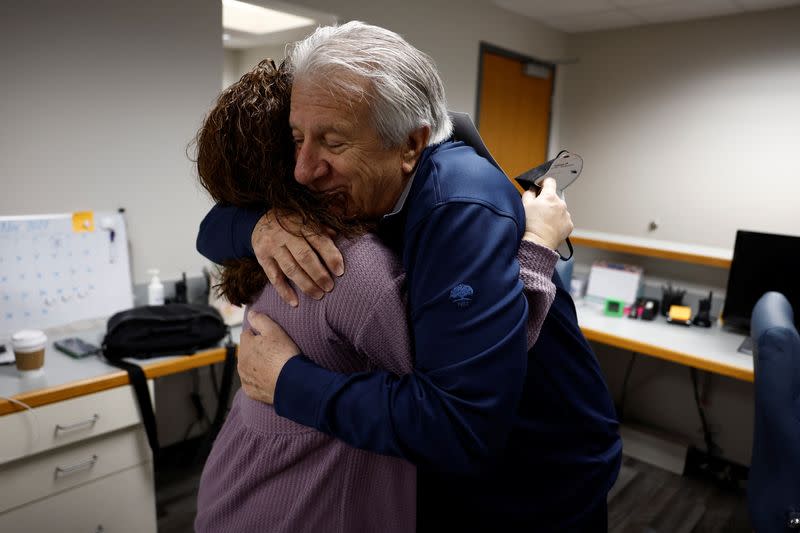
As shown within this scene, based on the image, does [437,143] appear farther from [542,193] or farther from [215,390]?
[215,390]

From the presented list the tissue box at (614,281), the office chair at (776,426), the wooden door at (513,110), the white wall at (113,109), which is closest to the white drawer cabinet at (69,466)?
the white wall at (113,109)

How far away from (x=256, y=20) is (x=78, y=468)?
13.6ft

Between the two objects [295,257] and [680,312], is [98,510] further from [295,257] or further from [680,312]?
[680,312]

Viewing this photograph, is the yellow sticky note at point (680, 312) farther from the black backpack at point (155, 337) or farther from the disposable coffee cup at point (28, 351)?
the disposable coffee cup at point (28, 351)

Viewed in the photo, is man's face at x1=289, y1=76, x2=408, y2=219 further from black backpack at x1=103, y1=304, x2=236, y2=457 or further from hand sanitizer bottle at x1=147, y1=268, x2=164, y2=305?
hand sanitizer bottle at x1=147, y1=268, x2=164, y2=305

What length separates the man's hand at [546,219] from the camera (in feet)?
2.60

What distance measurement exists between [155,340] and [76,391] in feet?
1.06

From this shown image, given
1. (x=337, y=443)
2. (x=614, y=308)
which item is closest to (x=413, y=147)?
(x=337, y=443)

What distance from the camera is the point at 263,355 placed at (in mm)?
797

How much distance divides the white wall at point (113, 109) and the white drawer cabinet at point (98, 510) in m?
0.93

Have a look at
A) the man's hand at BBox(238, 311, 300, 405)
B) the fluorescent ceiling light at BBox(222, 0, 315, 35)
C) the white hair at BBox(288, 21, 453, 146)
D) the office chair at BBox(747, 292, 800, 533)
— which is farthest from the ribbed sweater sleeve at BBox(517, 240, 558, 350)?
the fluorescent ceiling light at BBox(222, 0, 315, 35)

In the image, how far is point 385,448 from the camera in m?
0.67

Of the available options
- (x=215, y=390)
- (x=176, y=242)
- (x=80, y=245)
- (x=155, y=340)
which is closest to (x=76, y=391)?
(x=155, y=340)

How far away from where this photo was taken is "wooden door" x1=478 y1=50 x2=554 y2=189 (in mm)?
4074
